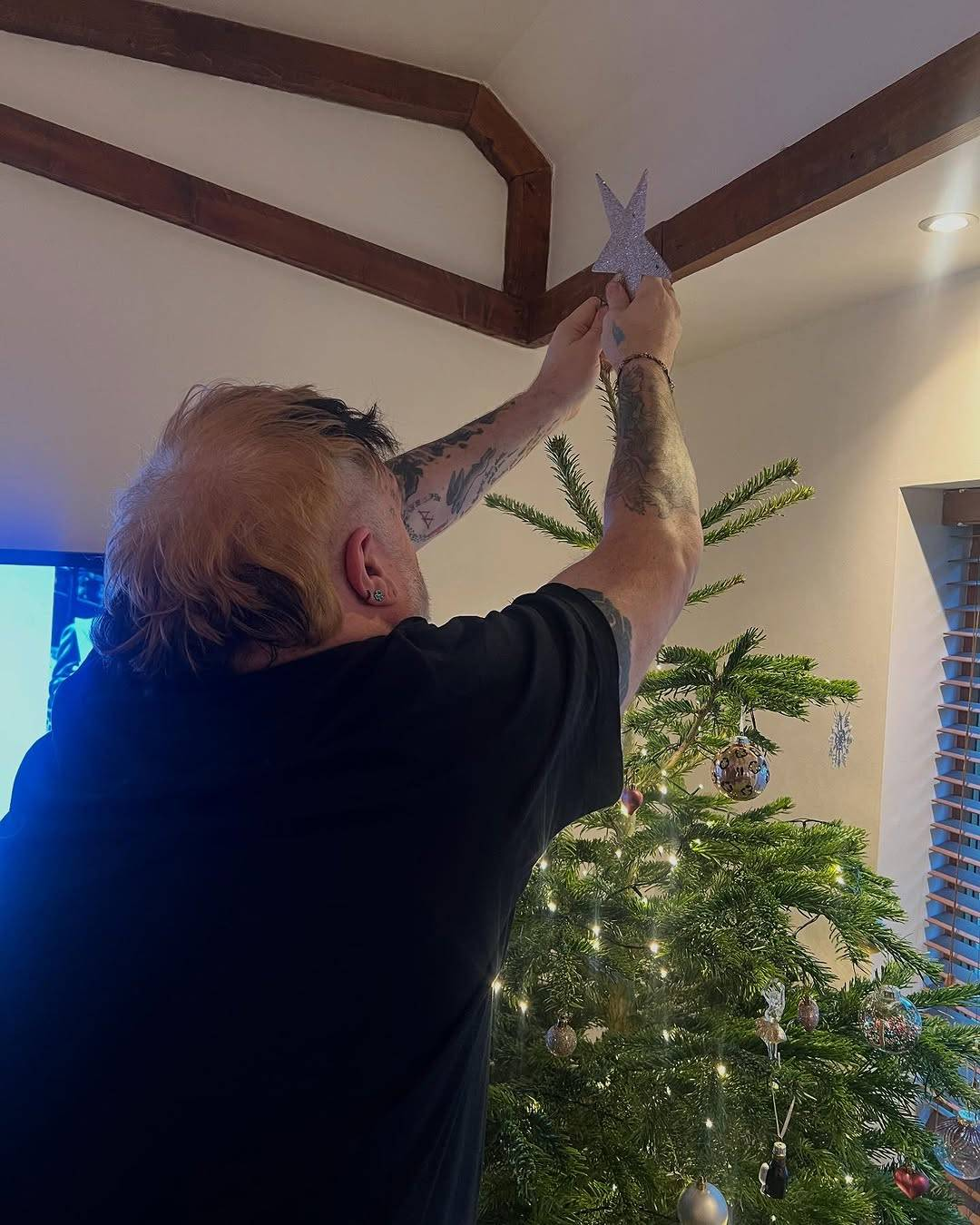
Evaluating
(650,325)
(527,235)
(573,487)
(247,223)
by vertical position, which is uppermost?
(527,235)

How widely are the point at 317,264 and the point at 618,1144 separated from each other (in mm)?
2157

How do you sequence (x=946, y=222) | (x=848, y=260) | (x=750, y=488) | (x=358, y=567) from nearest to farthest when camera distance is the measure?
(x=358, y=567) < (x=750, y=488) < (x=946, y=222) < (x=848, y=260)

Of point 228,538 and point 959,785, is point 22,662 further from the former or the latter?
point 959,785

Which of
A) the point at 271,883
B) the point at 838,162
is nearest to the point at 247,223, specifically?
the point at 838,162

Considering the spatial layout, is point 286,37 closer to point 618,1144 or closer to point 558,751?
point 558,751

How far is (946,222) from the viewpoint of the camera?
63.0 inches

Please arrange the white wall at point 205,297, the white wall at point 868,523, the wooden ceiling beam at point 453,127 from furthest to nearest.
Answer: the white wall at point 205,297, the white wall at point 868,523, the wooden ceiling beam at point 453,127

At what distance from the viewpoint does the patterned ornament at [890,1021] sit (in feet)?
3.17

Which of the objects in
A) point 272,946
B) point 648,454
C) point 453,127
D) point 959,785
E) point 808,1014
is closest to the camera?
point 272,946

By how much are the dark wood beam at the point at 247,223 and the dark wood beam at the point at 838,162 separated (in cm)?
73

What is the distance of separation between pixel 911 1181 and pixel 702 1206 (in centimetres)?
26

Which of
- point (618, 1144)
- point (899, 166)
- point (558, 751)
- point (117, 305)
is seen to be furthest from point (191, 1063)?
point (117, 305)

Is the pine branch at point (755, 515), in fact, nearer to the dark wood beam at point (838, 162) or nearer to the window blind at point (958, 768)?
the dark wood beam at point (838, 162)

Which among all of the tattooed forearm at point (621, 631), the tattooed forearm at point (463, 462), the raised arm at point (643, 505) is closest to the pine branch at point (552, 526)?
the tattooed forearm at point (463, 462)
